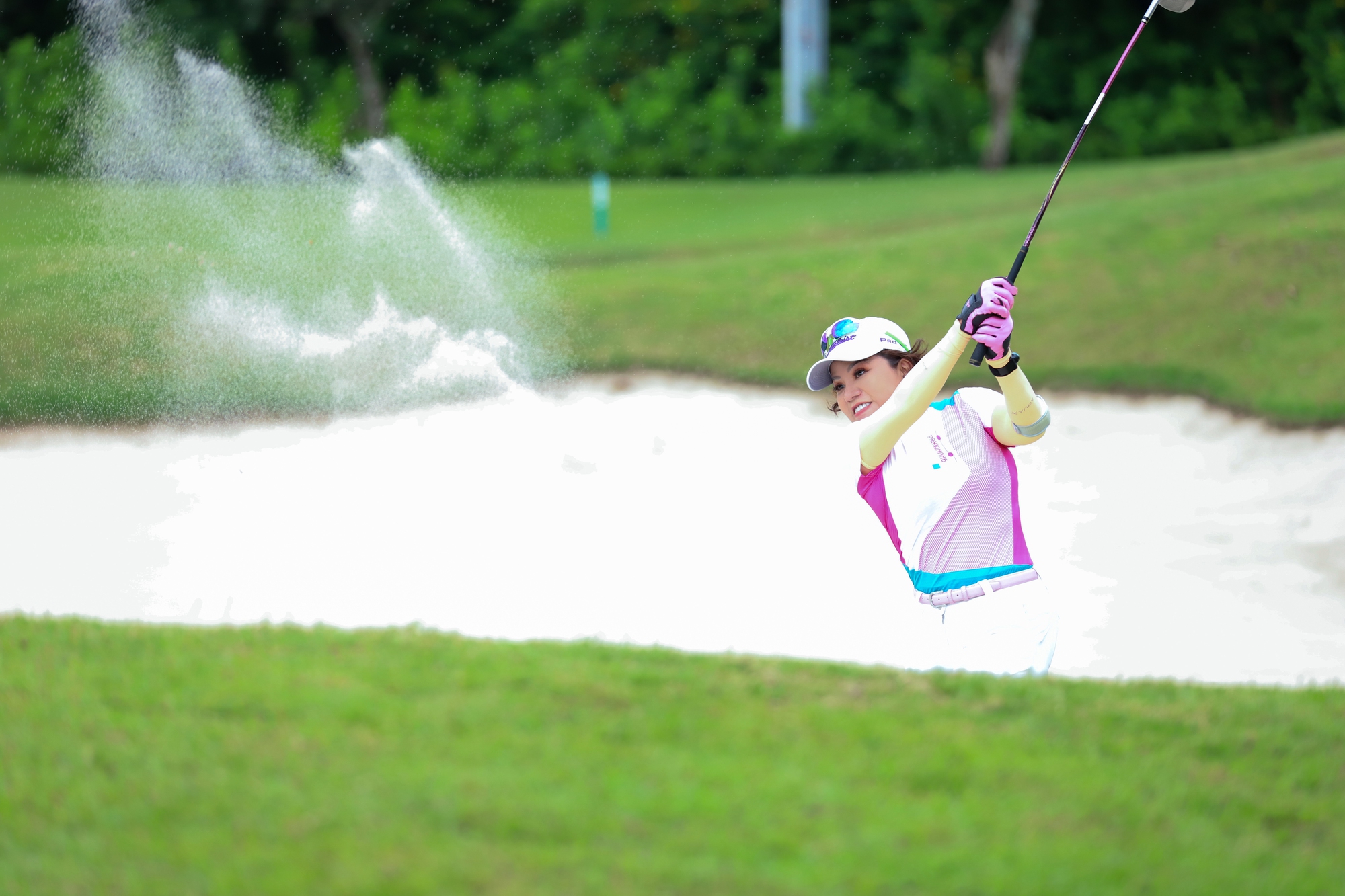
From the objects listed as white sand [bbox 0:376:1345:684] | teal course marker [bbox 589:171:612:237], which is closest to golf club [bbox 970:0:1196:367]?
white sand [bbox 0:376:1345:684]

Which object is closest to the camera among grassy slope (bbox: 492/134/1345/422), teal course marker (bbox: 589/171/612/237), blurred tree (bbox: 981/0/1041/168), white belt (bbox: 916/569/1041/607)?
white belt (bbox: 916/569/1041/607)

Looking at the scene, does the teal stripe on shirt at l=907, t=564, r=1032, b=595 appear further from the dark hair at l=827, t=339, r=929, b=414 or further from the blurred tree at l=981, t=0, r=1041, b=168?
Answer: the blurred tree at l=981, t=0, r=1041, b=168

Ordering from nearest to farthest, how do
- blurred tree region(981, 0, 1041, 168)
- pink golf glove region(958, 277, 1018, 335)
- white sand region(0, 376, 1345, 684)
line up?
pink golf glove region(958, 277, 1018, 335) → white sand region(0, 376, 1345, 684) → blurred tree region(981, 0, 1041, 168)

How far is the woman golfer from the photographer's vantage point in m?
3.92

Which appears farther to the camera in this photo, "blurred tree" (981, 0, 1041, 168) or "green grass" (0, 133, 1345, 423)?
"blurred tree" (981, 0, 1041, 168)

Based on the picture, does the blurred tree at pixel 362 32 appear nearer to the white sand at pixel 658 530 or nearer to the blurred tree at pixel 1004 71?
the blurred tree at pixel 1004 71

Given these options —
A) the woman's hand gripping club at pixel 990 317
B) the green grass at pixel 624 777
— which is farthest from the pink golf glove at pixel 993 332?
the green grass at pixel 624 777

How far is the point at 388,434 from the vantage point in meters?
10.1

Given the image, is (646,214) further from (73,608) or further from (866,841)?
(866,841)

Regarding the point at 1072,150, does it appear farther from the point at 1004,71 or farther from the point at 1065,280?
the point at 1004,71

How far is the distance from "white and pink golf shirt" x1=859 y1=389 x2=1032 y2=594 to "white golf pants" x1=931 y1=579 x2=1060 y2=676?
7cm

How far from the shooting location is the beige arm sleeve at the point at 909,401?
388 cm

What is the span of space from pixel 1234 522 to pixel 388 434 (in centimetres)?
564

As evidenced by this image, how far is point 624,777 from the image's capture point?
3.04 m
